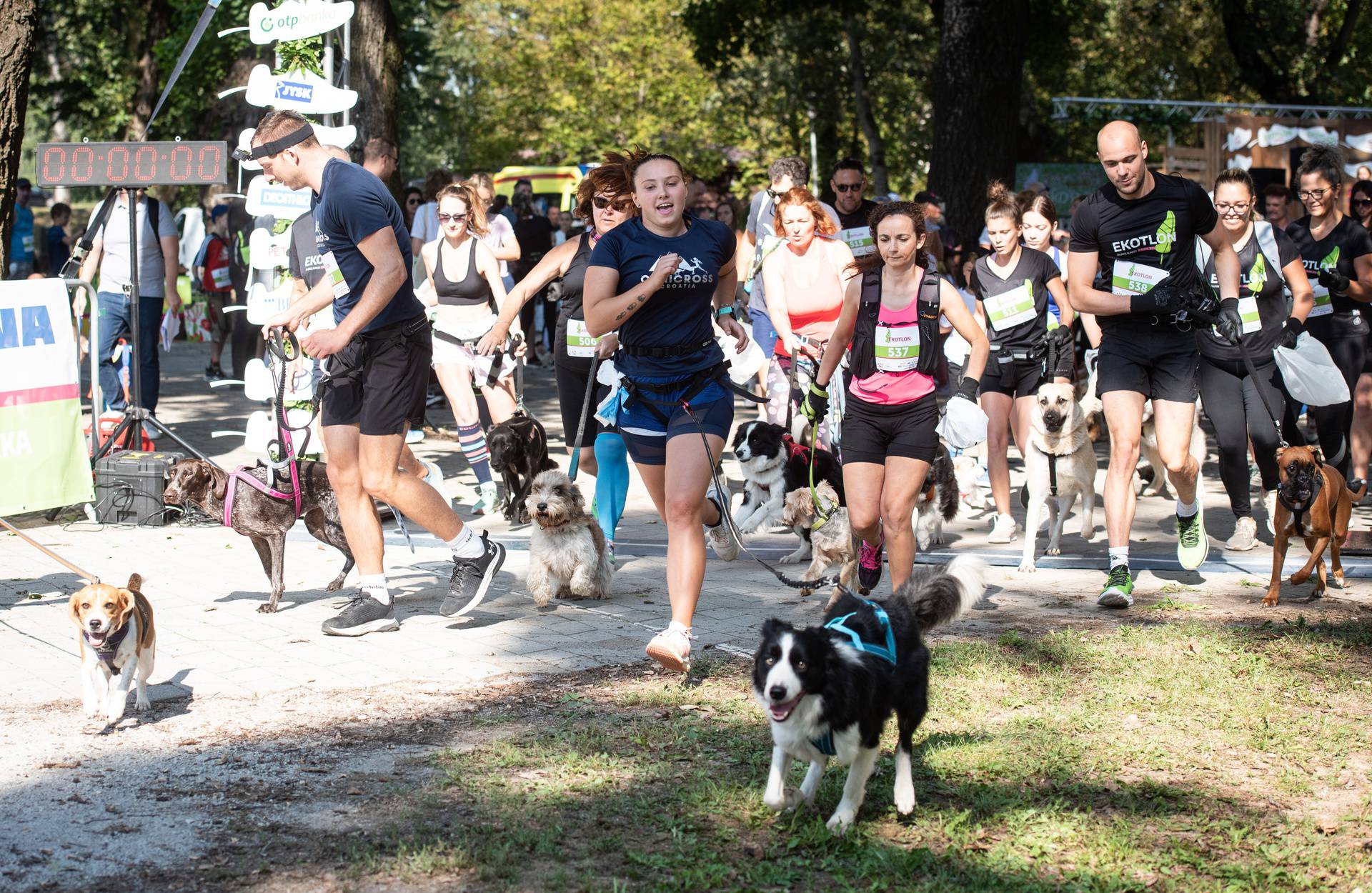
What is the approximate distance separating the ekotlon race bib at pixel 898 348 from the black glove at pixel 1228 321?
1803 mm

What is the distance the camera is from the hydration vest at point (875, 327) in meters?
6.08

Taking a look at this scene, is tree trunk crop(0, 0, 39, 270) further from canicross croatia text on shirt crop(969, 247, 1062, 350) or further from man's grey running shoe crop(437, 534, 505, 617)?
canicross croatia text on shirt crop(969, 247, 1062, 350)

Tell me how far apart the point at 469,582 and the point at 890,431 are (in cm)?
213

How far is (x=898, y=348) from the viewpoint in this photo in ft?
19.9

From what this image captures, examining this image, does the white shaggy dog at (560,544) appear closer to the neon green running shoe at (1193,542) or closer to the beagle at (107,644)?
the beagle at (107,644)

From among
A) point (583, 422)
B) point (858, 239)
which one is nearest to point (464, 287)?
point (858, 239)

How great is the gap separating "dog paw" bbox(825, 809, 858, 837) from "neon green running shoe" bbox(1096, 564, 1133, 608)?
3301mm

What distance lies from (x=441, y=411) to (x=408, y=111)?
32.3 meters

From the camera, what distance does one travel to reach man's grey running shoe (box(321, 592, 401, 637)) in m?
6.44

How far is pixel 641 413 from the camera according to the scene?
582 centimetres

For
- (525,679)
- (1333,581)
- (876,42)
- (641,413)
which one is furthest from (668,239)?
(876,42)

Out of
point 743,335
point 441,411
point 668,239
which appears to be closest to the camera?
point 668,239

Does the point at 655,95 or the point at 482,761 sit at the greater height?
the point at 655,95

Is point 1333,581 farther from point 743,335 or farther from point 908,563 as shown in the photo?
point 743,335
